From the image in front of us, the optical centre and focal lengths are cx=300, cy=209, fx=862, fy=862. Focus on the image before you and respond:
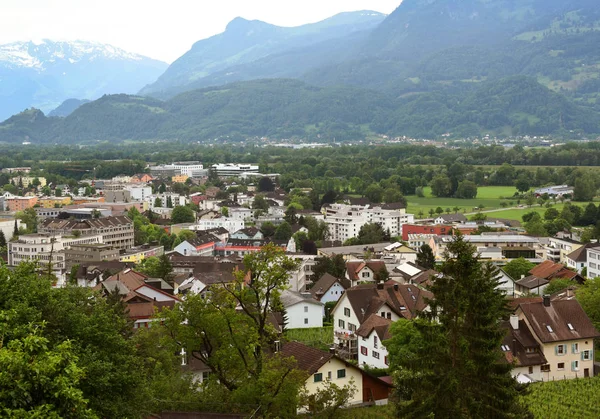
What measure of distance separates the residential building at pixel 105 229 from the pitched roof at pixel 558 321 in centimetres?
3857

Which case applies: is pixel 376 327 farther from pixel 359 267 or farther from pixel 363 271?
pixel 359 267

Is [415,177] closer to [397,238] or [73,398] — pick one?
[397,238]

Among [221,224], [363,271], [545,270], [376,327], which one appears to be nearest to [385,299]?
[376,327]

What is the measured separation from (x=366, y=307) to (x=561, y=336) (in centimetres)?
629

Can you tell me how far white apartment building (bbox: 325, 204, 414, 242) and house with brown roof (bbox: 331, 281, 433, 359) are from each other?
3460 centimetres

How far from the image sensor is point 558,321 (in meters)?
22.8

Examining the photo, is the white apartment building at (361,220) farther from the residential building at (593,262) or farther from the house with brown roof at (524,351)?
the house with brown roof at (524,351)

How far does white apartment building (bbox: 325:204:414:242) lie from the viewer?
63562 millimetres

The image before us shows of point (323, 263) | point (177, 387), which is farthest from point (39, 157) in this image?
point (177, 387)

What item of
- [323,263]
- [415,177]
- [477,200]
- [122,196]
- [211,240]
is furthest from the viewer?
[415,177]

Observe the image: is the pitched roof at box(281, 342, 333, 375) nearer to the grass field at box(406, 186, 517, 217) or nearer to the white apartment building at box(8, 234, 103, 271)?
the white apartment building at box(8, 234, 103, 271)

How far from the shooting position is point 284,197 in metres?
84.1

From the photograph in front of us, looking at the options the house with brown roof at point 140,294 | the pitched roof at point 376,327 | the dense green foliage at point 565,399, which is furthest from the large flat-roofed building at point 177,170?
the dense green foliage at point 565,399

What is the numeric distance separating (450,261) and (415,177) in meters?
82.2
